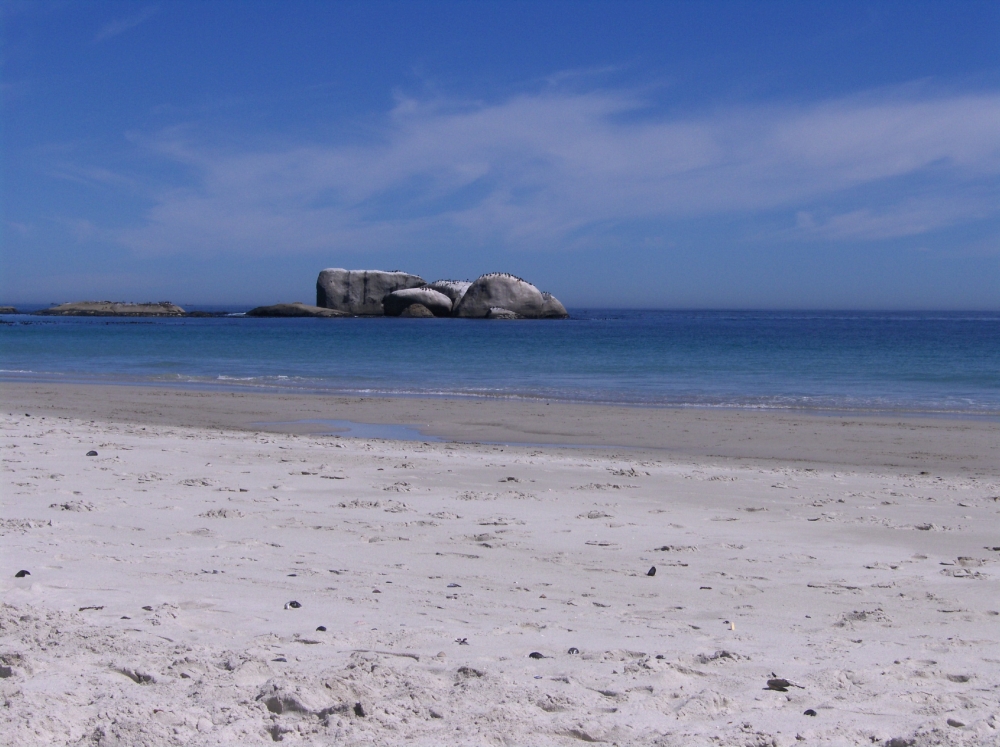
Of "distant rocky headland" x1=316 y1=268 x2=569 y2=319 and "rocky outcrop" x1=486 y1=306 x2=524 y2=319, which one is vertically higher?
"distant rocky headland" x1=316 y1=268 x2=569 y2=319

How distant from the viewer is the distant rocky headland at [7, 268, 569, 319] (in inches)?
2945

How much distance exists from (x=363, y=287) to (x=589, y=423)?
69526 mm

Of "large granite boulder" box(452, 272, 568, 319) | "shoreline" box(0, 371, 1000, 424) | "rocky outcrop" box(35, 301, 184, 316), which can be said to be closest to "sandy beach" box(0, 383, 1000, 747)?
"shoreline" box(0, 371, 1000, 424)

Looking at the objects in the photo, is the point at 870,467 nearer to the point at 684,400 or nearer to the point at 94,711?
the point at 684,400

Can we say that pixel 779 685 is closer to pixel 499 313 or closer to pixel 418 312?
pixel 499 313

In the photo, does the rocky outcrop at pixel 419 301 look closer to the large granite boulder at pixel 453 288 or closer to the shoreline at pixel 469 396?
the large granite boulder at pixel 453 288

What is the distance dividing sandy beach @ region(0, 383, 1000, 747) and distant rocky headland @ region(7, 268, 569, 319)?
65549mm

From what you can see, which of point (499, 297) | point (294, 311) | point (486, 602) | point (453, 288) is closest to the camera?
point (486, 602)

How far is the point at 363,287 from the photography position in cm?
8188

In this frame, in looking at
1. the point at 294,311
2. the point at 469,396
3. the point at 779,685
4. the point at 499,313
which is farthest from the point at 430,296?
the point at 779,685

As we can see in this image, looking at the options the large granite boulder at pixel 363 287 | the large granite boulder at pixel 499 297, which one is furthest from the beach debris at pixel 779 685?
the large granite boulder at pixel 363 287

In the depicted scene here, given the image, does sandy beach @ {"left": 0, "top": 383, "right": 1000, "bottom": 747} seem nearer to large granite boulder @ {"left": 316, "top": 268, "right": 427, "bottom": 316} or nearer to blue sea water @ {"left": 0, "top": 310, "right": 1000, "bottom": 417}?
blue sea water @ {"left": 0, "top": 310, "right": 1000, "bottom": 417}

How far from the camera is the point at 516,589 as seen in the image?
477 centimetres

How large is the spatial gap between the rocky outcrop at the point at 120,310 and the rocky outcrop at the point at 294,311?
8.30 meters
